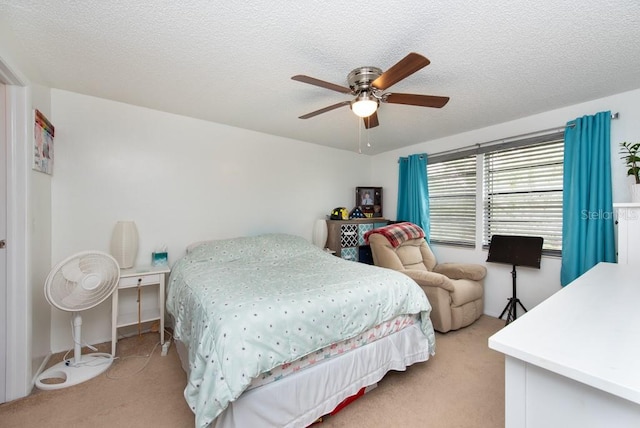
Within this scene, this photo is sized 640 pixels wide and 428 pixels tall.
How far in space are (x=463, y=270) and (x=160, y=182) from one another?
3574 mm

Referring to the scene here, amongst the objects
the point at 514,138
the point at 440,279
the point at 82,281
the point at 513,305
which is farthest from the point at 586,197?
the point at 82,281

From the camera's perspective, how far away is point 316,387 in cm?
156

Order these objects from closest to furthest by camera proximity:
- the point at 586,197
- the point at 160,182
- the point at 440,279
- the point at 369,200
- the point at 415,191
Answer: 1. the point at 586,197
2. the point at 440,279
3. the point at 160,182
4. the point at 415,191
5. the point at 369,200

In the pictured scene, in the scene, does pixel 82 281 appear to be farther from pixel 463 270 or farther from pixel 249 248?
pixel 463 270

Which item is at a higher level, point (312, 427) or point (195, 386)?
point (195, 386)

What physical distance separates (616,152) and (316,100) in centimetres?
278

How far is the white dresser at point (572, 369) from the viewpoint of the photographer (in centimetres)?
60

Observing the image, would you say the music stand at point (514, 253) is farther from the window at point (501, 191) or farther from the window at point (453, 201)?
the window at point (453, 201)

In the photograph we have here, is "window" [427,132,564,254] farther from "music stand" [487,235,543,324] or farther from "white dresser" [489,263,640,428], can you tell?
"white dresser" [489,263,640,428]

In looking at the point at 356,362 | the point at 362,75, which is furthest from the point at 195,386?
the point at 362,75

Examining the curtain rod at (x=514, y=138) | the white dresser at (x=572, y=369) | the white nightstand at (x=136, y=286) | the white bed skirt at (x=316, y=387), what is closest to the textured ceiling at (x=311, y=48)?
the curtain rod at (x=514, y=138)

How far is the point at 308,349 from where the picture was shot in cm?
149

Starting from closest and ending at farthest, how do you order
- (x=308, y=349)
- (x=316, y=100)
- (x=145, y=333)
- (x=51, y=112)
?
(x=308, y=349)
(x=51, y=112)
(x=316, y=100)
(x=145, y=333)

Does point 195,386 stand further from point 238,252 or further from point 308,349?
point 238,252
